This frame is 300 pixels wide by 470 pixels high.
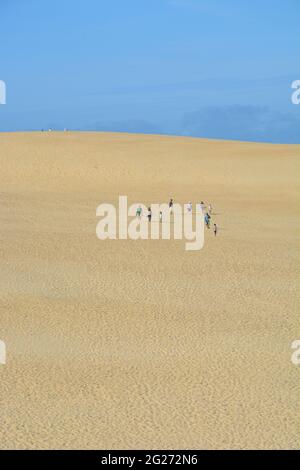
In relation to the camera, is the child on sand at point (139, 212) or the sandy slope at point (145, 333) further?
the child on sand at point (139, 212)

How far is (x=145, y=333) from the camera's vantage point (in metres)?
20.8

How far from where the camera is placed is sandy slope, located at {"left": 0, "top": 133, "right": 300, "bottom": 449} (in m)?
15.4

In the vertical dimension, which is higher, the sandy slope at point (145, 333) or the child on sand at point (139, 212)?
the child on sand at point (139, 212)

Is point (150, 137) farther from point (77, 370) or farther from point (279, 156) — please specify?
point (77, 370)

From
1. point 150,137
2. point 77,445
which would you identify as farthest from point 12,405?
point 150,137

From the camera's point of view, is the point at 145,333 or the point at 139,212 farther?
the point at 139,212

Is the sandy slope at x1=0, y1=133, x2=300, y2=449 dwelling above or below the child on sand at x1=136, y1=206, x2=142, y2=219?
below

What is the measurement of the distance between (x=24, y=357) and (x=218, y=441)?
6126 mm

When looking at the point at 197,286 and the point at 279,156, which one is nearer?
the point at 197,286

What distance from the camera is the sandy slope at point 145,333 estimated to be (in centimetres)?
1540

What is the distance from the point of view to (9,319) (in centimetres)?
2147

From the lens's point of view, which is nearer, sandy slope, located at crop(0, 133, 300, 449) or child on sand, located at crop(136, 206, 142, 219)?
sandy slope, located at crop(0, 133, 300, 449)

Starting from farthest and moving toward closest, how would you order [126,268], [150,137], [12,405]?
1. [150,137]
2. [126,268]
3. [12,405]

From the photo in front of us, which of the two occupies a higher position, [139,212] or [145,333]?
[139,212]
